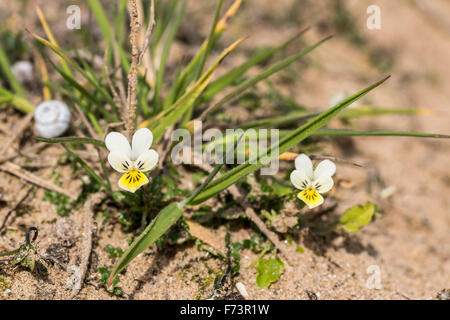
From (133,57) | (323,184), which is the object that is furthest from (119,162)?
(323,184)

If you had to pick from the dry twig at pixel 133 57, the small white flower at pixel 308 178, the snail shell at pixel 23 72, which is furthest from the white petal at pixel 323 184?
the snail shell at pixel 23 72

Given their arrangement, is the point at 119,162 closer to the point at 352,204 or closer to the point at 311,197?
the point at 311,197

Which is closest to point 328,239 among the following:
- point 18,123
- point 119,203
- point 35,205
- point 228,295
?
point 228,295

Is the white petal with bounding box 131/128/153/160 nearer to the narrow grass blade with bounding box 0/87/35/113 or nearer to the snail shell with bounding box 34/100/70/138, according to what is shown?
the snail shell with bounding box 34/100/70/138

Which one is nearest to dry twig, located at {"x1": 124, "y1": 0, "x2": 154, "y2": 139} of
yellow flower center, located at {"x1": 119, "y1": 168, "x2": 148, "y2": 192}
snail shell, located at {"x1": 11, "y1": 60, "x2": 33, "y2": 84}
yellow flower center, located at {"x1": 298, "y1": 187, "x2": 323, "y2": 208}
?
yellow flower center, located at {"x1": 119, "y1": 168, "x2": 148, "y2": 192}

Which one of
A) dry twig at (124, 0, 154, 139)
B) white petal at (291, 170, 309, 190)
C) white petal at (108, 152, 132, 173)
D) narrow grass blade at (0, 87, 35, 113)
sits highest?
narrow grass blade at (0, 87, 35, 113)
